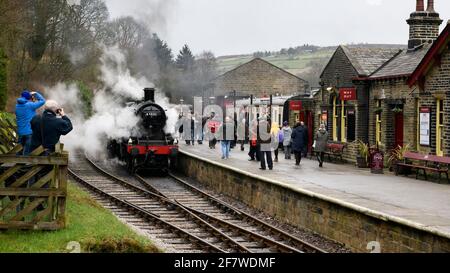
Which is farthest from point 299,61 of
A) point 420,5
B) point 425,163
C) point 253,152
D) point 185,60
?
point 425,163

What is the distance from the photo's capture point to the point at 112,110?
101ft

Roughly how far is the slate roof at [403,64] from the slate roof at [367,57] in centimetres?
43

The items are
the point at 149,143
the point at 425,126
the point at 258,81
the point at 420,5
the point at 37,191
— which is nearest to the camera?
the point at 37,191

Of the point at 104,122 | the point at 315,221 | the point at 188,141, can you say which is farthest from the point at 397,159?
the point at 188,141

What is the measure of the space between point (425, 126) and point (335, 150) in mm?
6585

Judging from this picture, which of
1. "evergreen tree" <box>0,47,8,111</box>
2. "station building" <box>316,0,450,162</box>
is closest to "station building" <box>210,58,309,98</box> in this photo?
"evergreen tree" <box>0,47,8,111</box>

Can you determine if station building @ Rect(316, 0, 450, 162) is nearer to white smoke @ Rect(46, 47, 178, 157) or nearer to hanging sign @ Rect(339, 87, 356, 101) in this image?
hanging sign @ Rect(339, 87, 356, 101)

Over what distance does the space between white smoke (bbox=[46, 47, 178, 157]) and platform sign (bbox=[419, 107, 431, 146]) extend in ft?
31.6

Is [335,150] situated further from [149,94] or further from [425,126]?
[149,94]

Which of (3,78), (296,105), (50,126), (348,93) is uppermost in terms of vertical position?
(3,78)

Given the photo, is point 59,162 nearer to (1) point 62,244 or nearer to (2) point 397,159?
(1) point 62,244

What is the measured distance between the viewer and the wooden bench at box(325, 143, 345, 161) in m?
27.7

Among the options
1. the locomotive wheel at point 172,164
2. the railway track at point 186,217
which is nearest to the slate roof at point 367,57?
the locomotive wheel at point 172,164

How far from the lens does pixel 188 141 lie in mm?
36719
